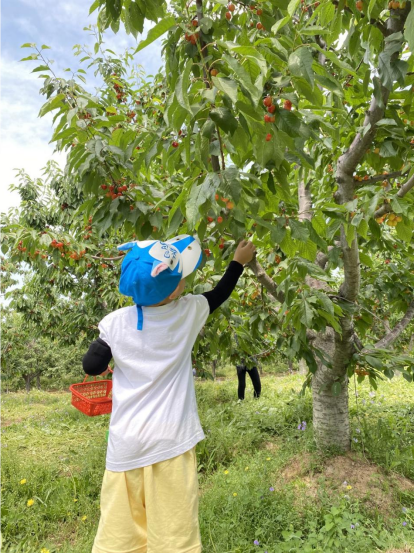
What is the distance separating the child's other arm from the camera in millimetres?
1790

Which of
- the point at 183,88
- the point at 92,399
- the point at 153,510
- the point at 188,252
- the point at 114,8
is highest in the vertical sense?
the point at 114,8

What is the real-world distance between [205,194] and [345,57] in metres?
2.08

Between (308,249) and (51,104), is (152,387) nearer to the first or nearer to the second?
(308,249)

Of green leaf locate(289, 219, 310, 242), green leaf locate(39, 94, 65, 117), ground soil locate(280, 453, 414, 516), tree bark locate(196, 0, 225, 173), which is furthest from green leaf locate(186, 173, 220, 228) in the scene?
ground soil locate(280, 453, 414, 516)

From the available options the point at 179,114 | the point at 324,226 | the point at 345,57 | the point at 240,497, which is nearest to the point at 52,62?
the point at 179,114

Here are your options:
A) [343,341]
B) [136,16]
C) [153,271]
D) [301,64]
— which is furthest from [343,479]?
[136,16]

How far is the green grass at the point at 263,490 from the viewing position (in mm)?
2057

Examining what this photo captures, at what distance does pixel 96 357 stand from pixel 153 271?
1.44ft

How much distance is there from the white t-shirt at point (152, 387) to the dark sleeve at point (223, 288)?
13 cm

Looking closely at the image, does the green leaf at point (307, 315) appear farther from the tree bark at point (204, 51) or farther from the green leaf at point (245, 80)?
the green leaf at point (245, 80)

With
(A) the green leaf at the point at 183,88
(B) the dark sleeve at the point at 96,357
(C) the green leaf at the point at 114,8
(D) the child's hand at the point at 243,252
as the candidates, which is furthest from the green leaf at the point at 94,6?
(B) the dark sleeve at the point at 96,357

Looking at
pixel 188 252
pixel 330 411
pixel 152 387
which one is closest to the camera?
pixel 152 387

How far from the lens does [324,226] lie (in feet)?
5.63

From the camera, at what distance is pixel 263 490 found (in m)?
2.60
